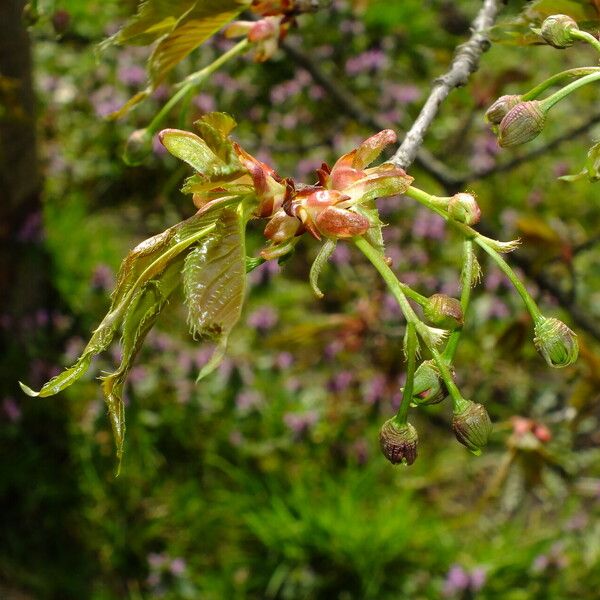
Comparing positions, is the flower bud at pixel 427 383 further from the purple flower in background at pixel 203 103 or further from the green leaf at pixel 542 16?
the purple flower in background at pixel 203 103

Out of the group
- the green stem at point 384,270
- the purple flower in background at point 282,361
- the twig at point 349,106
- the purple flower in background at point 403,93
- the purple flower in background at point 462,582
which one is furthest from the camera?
the purple flower in background at point 403,93

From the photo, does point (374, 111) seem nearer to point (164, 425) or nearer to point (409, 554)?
point (164, 425)

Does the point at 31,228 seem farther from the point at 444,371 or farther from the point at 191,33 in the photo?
the point at 444,371

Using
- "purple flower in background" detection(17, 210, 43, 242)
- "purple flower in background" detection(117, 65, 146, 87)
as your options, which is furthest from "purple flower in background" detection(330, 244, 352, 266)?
"purple flower in background" detection(117, 65, 146, 87)

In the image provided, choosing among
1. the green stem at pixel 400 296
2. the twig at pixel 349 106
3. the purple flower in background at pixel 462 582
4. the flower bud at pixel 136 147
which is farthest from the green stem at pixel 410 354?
the purple flower in background at pixel 462 582

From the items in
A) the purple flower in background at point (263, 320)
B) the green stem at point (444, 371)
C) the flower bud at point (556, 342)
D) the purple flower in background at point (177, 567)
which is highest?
the green stem at point (444, 371)

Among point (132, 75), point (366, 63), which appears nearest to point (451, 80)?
point (366, 63)
